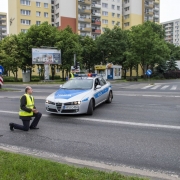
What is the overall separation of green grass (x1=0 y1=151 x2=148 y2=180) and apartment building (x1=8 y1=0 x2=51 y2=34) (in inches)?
2603

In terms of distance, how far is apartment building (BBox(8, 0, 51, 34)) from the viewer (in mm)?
65250

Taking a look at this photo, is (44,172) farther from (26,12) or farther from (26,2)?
(26,2)

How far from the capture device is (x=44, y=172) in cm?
375

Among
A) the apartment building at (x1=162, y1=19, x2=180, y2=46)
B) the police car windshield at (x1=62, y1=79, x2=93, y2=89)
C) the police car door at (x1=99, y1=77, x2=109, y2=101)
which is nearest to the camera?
the police car windshield at (x1=62, y1=79, x2=93, y2=89)

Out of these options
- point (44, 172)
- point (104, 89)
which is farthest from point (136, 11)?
point (44, 172)

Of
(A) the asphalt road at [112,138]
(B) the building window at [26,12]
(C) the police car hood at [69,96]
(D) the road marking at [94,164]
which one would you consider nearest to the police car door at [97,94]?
(C) the police car hood at [69,96]

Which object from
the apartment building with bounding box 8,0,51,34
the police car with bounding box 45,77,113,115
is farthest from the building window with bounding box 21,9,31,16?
the police car with bounding box 45,77,113,115

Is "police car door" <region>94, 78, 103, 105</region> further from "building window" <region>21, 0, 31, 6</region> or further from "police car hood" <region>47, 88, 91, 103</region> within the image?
"building window" <region>21, 0, 31, 6</region>

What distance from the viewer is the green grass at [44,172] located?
11.8 feet

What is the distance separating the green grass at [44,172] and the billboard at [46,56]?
36.8 m

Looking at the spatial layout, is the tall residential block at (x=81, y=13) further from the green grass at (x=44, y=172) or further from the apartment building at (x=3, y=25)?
the green grass at (x=44, y=172)

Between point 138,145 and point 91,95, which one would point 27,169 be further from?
point 91,95

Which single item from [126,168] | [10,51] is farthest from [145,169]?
[10,51]

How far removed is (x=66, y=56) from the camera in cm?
4303
